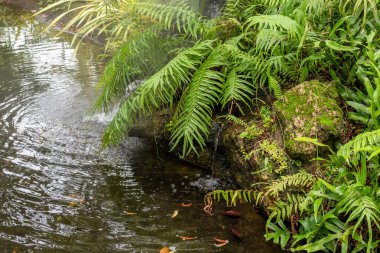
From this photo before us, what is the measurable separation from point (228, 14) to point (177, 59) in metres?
0.83

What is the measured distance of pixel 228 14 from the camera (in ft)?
13.8

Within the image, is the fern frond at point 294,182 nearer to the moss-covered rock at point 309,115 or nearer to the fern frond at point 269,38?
the moss-covered rock at point 309,115

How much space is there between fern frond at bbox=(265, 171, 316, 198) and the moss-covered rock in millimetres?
227

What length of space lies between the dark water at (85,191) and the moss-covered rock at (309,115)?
25.8 inches

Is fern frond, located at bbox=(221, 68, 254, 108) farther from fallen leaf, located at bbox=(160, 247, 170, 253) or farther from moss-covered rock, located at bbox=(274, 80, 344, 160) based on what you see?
fallen leaf, located at bbox=(160, 247, 170, 253)

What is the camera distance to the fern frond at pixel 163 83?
12.1ft

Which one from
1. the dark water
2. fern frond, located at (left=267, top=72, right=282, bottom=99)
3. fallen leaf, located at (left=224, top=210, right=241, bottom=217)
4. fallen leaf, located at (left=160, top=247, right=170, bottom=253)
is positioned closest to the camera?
fallen leaf, located at (left=160, top=247, right=170, bottom=253)

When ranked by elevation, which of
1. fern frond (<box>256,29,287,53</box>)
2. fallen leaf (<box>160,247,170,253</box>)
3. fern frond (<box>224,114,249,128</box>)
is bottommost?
fallen leaf (<box>160,247,170,253</box>)

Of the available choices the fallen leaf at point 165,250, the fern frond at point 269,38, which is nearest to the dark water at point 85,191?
the fallen leaf at point 165,250

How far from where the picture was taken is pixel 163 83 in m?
3.65

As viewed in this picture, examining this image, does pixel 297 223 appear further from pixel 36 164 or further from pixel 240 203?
pixel 36 164

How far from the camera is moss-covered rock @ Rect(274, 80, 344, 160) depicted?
129 inches

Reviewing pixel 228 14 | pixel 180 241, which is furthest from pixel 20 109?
pixel 180 241

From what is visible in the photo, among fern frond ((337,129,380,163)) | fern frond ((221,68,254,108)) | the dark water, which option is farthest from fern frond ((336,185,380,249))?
fern frond ((221,68,254,108))
